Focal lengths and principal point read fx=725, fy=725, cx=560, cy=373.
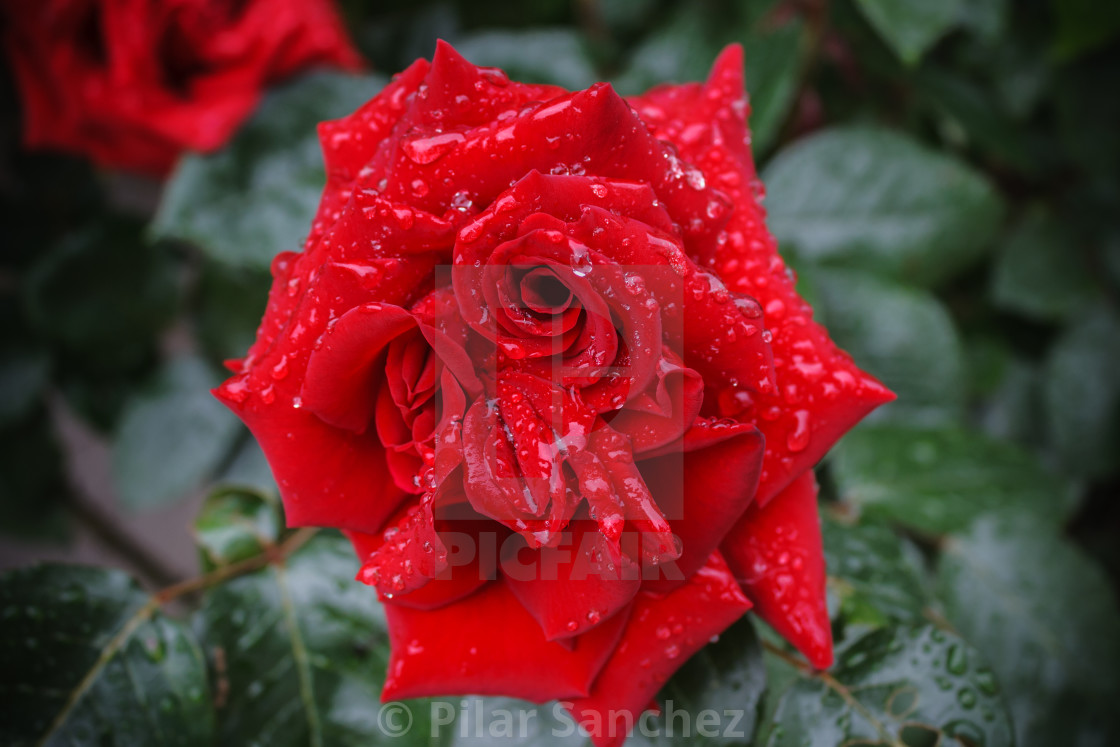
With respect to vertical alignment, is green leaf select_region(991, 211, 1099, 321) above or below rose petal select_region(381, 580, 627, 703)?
below

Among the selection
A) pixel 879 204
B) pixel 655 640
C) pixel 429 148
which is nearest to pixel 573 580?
pixel 655 640

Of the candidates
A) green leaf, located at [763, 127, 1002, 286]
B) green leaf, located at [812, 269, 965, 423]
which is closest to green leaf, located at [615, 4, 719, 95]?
green leaf, located at [763, 127, 1002, 286]

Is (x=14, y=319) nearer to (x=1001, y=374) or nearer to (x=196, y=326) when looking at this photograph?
(x=196, y=326)

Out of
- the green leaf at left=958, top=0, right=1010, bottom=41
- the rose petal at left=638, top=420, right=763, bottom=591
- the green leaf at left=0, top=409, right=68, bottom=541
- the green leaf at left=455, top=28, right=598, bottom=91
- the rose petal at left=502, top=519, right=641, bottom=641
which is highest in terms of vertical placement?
the green leaf at left=455, top=28, right=598, bottom=91

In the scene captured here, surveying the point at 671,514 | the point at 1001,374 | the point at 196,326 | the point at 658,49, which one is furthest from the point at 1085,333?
the point at 196,326

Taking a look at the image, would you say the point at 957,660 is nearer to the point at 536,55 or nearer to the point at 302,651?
the point at 302,651

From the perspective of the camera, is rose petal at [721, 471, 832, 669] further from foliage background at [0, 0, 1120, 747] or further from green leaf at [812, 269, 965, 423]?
green leaf at [812, 269, 965, 423]

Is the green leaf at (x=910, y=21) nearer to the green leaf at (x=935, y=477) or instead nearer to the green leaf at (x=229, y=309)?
the green leaf at (x=935, y=477)
